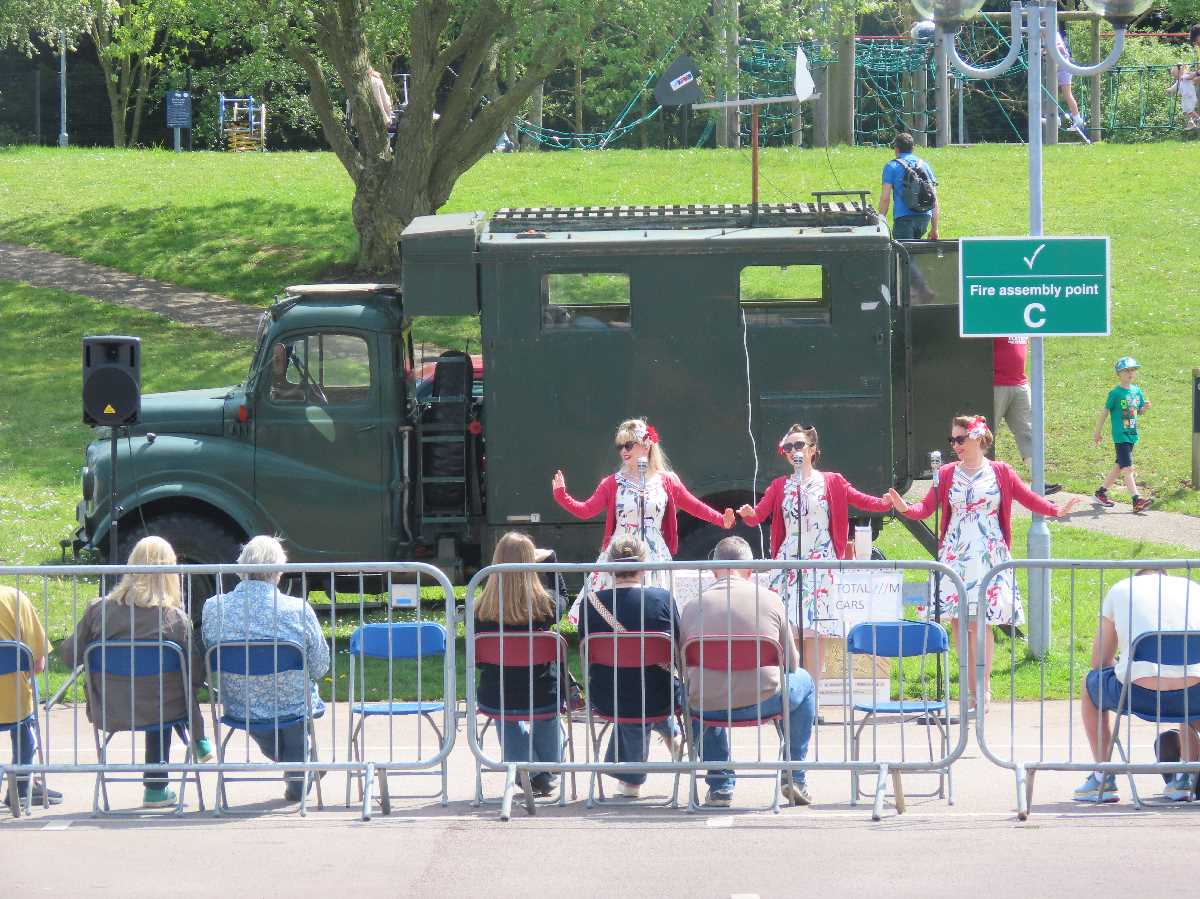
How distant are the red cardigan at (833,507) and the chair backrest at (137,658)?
3547mm

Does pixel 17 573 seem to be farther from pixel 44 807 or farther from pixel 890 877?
pixel 890 877

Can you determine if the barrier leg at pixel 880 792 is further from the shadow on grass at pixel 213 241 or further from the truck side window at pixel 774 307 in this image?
the shadow on grass at pixel 213 241

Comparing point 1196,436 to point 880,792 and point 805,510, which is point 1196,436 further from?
point 880,792

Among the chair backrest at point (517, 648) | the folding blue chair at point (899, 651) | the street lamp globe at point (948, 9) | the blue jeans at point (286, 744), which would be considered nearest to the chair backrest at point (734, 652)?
the folding blue chair at point (899, 651)

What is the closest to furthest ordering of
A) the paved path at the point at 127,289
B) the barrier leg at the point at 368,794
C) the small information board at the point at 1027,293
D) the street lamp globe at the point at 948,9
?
1. the barrier leg at the point at 368,794
2. the street lamp globe at the point at 948,9
3. the small information board at the point at 1027,293
4. the paved path at the point at 127,289

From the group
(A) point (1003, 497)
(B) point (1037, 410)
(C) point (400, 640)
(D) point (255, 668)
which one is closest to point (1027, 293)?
(B) point (1037, 410)

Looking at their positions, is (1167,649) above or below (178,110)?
below

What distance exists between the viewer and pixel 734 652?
7.91 meters

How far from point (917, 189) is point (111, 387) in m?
7.87

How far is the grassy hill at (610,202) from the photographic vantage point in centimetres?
2106

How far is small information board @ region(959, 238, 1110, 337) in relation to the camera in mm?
10922

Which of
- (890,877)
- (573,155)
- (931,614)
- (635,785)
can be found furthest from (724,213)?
(573,155)

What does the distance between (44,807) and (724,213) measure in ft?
20.3

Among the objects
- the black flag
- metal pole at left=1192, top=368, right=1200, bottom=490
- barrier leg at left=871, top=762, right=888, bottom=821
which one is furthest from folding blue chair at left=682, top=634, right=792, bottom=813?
metal pole at left=1192, top=368, right=1200, bottom=490
